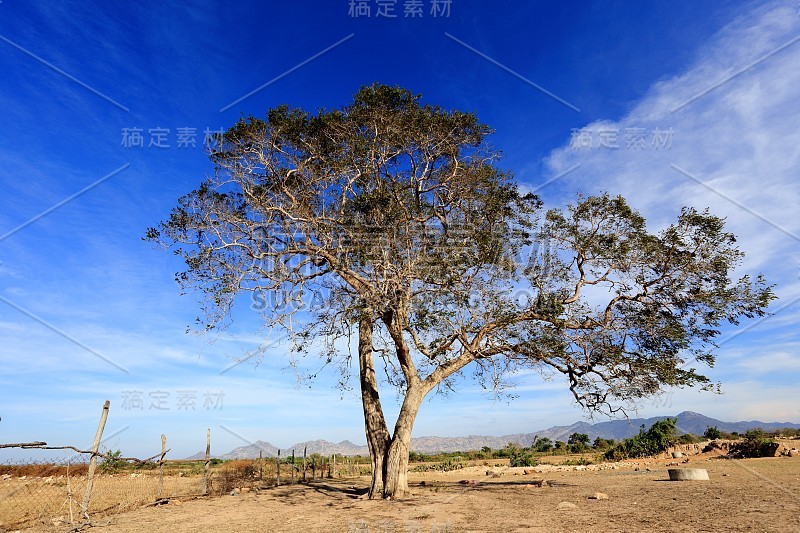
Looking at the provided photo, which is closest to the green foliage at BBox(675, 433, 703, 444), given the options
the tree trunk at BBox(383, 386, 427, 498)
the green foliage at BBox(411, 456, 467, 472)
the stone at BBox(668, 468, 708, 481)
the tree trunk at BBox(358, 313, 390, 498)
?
the green foliage at BBox(411, 456, 467, 472)

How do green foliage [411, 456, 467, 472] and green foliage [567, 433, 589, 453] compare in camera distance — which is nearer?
green foliage [411, 456, 467, 472]

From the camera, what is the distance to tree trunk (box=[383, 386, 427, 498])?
499 inches

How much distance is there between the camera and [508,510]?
10.5m

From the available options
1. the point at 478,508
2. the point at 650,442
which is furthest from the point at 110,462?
the point at 650,442

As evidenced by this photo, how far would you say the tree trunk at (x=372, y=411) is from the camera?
13.1 m

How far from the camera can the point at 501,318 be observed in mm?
13062

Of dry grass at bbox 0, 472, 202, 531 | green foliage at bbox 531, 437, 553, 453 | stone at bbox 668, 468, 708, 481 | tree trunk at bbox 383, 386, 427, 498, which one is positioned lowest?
green foliage at bbox 531, 437, 553, 453

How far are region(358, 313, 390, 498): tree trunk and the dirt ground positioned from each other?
830mm

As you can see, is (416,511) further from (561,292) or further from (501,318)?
(561,292)

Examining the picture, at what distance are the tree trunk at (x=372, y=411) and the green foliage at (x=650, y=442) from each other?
22.5m

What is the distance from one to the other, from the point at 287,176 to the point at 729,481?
51.7 ft

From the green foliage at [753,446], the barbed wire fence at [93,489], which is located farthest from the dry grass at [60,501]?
the green foliage at [753,446]

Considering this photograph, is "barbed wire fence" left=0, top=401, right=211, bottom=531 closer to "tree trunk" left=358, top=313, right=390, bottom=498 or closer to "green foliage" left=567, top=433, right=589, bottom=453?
"tree trunk" left=358, top=313, right=390, bottom=498

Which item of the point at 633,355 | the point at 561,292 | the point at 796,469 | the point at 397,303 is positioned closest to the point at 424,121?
the point at 397,303
